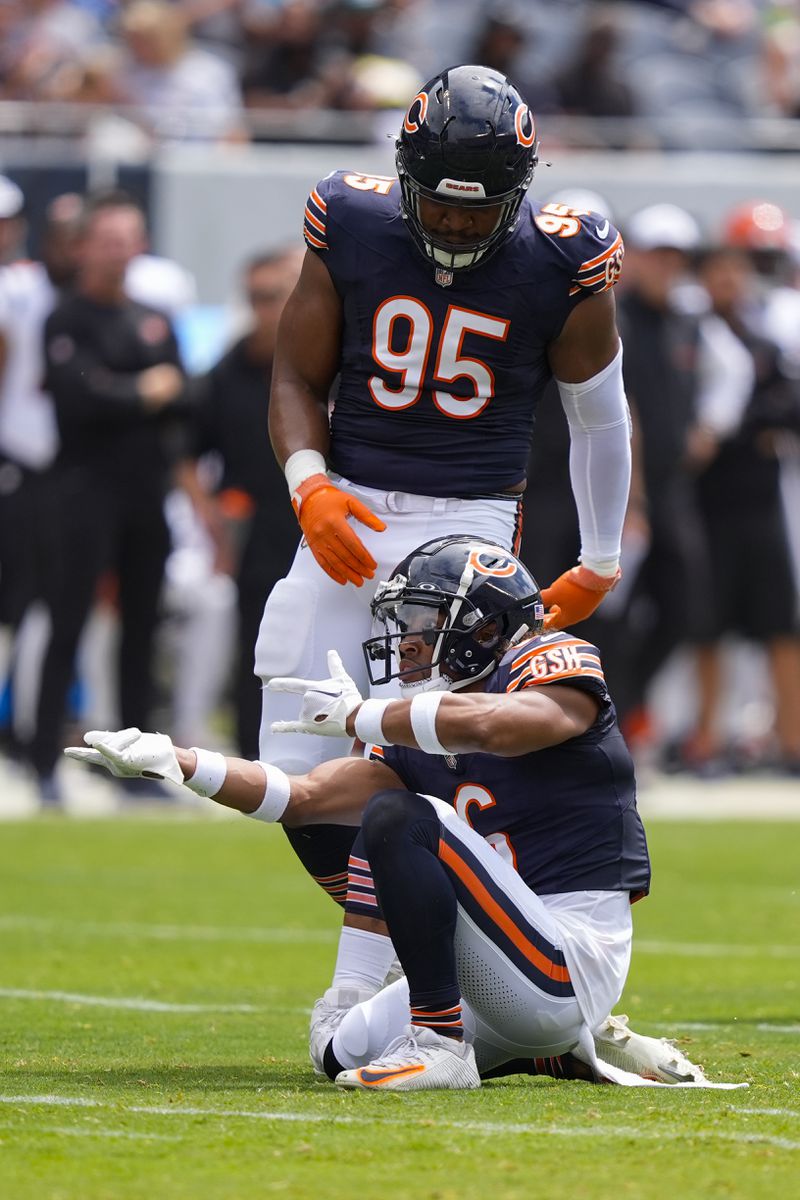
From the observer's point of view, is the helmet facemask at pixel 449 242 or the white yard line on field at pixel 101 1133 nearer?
the white yard line on field at pixel 101 1133

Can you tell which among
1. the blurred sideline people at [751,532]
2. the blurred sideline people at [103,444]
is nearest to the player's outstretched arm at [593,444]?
the blurred sideline people at [103,444]

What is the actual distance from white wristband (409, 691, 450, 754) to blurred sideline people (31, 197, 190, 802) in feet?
20.4

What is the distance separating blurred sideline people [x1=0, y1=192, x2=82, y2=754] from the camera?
11.1 metres

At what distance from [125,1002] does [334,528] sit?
1.49 metres

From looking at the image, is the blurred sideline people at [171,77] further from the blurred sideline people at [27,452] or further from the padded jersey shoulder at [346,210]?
the padded jersey shoulder at [346,210]

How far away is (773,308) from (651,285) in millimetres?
1738

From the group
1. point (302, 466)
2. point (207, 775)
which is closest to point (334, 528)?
point (302, 466)

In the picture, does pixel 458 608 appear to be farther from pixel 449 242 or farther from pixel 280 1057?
pixel 280 1057

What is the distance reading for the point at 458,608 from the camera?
14.6 ft

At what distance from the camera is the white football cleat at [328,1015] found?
460cm

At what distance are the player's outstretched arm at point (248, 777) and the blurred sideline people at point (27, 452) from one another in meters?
6.07

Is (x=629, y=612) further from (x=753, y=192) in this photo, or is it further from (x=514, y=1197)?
(x=514, y=1197)

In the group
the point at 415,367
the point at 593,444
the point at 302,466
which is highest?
the point at 415,367

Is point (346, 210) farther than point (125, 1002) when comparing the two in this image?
No
